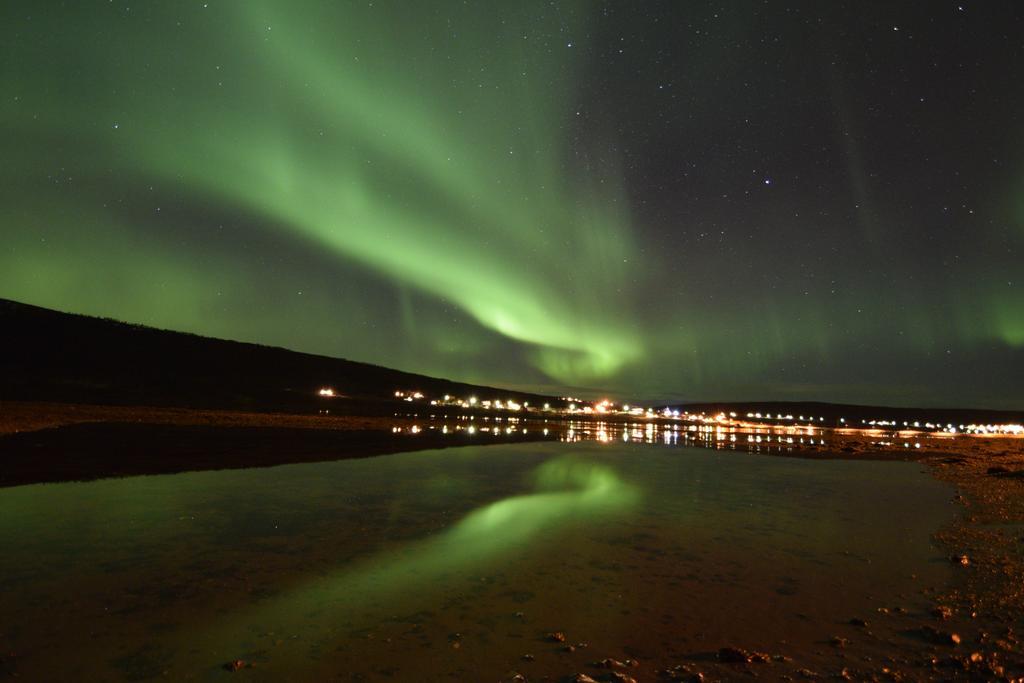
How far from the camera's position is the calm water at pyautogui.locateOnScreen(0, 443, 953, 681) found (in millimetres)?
6965

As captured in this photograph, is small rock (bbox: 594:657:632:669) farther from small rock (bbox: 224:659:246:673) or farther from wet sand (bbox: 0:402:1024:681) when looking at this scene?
small rock (bbox: 224:659:246:673)

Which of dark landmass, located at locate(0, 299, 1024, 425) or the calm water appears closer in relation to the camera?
the calm water

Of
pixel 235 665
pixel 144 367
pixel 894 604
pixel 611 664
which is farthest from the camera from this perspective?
pixel 144 367

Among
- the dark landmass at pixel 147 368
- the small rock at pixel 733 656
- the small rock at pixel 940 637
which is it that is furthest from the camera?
the dark landmass at pixel 147 368

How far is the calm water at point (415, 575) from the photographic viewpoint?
6.96 m

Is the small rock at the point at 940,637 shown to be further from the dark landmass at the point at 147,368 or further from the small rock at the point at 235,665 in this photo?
the dark landmass at the point at 147,368

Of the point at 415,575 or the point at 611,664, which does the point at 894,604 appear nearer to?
the point at 611,664

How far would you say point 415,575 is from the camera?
33.7ft

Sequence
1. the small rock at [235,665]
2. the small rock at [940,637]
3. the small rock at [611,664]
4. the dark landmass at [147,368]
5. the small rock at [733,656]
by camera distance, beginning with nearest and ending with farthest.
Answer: the small rock at [235,665]
the small rock at [611,664]
the small rock at [733,656]
the small rock at [940,637]
the dark landmass at [147,368]

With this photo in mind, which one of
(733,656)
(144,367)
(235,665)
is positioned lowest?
(235,665)

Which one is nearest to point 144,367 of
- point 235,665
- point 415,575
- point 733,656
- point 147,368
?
point 147,368

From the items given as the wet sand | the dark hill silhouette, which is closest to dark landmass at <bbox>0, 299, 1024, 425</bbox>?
the dark hill silhouette

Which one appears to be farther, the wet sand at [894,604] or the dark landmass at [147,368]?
the dark landmass at [147,368]

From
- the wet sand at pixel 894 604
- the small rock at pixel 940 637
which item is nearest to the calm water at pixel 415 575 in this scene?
the wet sand at pixel 894 604
